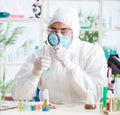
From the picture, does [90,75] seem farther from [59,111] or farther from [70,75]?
[59,111]

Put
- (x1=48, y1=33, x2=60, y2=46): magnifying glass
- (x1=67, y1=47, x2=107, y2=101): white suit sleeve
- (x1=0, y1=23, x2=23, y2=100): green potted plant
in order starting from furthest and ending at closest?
(x1=0, y1=23, x2=23, y2=100): green potted plant, (x1=67, y1=47, x2=107, y2=101): white suit sleeve, (x1=48, y1=33, x2=60, y2=46): magnifying glass

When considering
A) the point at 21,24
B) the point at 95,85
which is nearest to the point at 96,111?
the point at 95,85

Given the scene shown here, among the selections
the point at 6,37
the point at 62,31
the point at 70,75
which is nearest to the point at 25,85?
the point at 70,75

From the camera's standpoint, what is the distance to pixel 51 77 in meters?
2.35

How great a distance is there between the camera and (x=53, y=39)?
2041 mm

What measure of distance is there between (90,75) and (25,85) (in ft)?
1.54

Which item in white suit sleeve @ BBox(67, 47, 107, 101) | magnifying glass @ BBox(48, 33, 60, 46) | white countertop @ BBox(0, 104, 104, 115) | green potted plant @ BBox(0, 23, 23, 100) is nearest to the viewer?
white countertop @ BBox(0, 104, 104, 115)

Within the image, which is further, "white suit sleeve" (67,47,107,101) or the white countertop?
"white suit sleeve" (67,47,107,101)

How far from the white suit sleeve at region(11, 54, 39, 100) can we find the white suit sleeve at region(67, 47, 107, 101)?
0.85ft

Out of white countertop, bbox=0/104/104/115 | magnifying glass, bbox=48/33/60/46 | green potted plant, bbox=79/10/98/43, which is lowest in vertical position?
white countertop, bbox=0/104/104/115

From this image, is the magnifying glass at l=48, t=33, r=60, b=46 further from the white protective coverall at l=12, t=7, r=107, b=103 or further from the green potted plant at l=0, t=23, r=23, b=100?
the green potted plant at l=0, t=23, r=23, b=100

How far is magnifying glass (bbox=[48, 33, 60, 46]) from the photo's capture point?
2020mm

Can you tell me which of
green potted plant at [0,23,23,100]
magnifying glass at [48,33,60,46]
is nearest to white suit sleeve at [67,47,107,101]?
magnifying glass at [48,33,60,46]

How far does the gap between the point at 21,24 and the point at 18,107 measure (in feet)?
7.00
